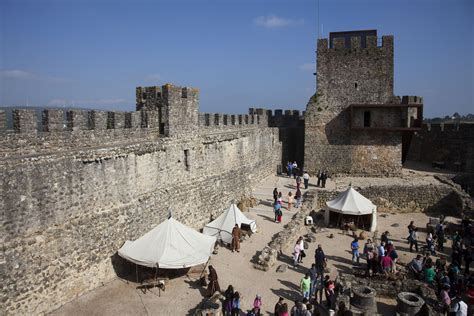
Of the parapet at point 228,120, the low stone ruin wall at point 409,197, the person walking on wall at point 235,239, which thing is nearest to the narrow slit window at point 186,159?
the parapet at point 228,120

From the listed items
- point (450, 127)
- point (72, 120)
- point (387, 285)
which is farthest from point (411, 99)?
point (72, 120)

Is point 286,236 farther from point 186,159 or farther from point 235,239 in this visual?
point 186,159

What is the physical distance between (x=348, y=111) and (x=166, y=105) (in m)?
13.4

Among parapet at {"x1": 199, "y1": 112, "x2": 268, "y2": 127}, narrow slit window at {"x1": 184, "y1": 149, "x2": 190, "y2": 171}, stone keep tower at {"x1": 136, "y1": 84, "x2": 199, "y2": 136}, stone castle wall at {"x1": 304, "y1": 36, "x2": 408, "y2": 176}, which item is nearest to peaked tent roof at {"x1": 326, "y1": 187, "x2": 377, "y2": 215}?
parapet at {"x1": 199, "y1": 112, "x2": 268, "y2": 127}

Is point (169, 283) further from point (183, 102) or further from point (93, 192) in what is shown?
point (183, 102)

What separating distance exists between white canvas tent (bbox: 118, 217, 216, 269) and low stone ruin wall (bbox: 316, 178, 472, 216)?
34.5 ft

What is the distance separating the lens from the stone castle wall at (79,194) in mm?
8086

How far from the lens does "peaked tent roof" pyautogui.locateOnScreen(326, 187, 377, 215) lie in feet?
53.9

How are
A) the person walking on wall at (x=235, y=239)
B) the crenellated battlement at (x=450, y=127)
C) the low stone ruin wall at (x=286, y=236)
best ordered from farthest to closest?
the crenellated battlement at (x=450, y=127) < the person walking on wall at (x=235, y=239) < the low stone ruin wall at (x=286, y=236)

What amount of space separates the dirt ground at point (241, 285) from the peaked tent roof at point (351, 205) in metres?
1.05

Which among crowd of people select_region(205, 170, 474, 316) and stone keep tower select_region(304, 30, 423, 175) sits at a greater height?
stone keep tower select_region(304, 30, 423, 175)

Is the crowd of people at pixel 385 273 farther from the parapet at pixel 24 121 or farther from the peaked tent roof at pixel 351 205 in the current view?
the parapet at pixel 24 121

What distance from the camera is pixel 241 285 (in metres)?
11.1

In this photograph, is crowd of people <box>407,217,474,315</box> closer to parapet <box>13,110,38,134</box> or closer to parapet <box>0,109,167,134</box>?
parapet <box>0,109,167,134</box>
